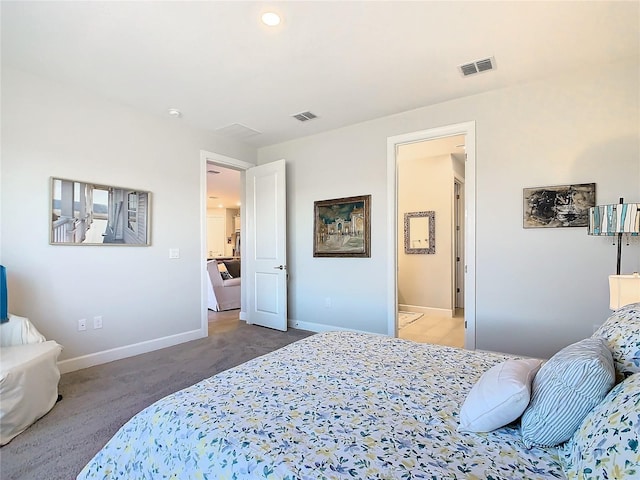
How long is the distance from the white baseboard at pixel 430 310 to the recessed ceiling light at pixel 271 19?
4943mm

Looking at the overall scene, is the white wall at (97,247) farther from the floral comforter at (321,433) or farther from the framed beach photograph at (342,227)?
the floral comforter at (321,433)

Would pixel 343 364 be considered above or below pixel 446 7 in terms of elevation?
below

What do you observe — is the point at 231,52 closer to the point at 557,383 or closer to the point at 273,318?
the point at 557,383

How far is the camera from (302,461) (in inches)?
34.5

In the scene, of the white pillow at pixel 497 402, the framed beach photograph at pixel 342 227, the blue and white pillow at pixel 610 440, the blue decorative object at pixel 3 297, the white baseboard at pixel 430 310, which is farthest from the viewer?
the white baseboard at pixel 430 310

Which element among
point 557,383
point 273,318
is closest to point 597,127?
point 557,383

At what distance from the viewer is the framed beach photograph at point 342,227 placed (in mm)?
4051

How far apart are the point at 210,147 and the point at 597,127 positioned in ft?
13.6

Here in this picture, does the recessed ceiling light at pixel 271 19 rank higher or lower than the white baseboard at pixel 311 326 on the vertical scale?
higher

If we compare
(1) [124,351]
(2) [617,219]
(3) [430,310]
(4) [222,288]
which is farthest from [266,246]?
(2) [617,219]

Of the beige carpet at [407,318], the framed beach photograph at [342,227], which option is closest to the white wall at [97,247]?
the framed beach photograph at [342,227]

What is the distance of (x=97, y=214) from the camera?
324 centimetres

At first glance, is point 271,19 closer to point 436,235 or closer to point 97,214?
point 97,214

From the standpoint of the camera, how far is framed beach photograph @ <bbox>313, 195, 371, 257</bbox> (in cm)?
405
